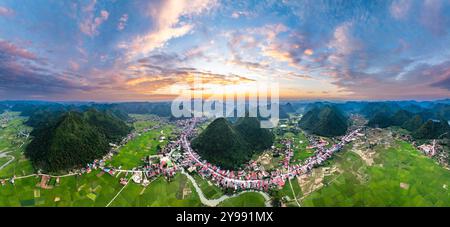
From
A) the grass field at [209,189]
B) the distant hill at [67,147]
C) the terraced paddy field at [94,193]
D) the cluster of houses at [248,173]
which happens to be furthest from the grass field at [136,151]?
the grass field at [209,189]

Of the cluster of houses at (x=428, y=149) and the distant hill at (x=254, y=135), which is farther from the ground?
the distant hill at (x=254, y=135)

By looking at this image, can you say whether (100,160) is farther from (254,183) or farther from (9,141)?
(9,141)

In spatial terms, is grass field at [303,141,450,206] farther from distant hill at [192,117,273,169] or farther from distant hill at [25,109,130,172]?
distant hill at [25,109,130,172]

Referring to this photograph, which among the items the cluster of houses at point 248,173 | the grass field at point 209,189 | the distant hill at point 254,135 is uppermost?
the distant hill at point 254,135

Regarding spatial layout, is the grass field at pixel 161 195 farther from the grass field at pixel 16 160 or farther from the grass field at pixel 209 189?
the grass field at pixel 16 160

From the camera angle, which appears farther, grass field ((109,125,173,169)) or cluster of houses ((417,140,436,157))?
cluster of houses ((417,140,436,157))

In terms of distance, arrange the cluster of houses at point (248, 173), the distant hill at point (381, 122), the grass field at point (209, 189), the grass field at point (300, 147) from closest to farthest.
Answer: the grass field at point (209, 189) < the cluster of houses at point (248, 173) < the grass field at point (300, 147) < the distant hill at point (381, 122)

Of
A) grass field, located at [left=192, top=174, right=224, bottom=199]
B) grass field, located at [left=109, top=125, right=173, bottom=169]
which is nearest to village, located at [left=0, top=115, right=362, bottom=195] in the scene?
grass field, located at [left=192, top=174, right=224, bottom=199]
